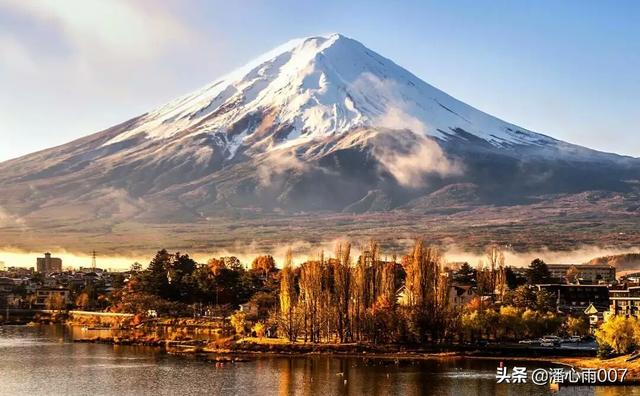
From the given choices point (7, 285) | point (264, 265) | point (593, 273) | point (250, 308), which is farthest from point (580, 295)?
point (7, 285)

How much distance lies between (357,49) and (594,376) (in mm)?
131588

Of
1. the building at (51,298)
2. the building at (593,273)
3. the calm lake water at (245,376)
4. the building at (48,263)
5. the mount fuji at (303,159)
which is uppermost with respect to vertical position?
the mount fuji at (303,159)

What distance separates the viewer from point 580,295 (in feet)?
211

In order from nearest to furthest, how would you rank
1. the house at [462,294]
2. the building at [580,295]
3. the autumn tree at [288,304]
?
the autumn tree at [288,304] < the house at [462,294] < the building at [580,295]

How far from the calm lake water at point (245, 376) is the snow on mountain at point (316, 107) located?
98.4m

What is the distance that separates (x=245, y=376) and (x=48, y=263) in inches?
3331

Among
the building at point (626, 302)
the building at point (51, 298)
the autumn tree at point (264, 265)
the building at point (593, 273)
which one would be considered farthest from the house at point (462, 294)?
the building at point (51, 298)

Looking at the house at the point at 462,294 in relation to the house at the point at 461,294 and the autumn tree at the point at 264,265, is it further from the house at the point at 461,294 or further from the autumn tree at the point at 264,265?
the autumn tree at the point at 264,265

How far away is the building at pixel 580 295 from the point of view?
6225 centimetres

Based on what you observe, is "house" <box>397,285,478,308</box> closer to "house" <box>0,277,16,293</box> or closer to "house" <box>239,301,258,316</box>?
"house" <box>239,301,258,316</box>

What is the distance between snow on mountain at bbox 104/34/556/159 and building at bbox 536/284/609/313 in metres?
81.4

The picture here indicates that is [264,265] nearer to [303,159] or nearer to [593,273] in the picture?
[593,273]

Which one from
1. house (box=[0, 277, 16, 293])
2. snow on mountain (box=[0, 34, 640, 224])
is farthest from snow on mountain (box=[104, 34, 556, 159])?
house (box=[0, 277, 16, 293])

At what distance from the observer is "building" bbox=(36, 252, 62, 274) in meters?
120
